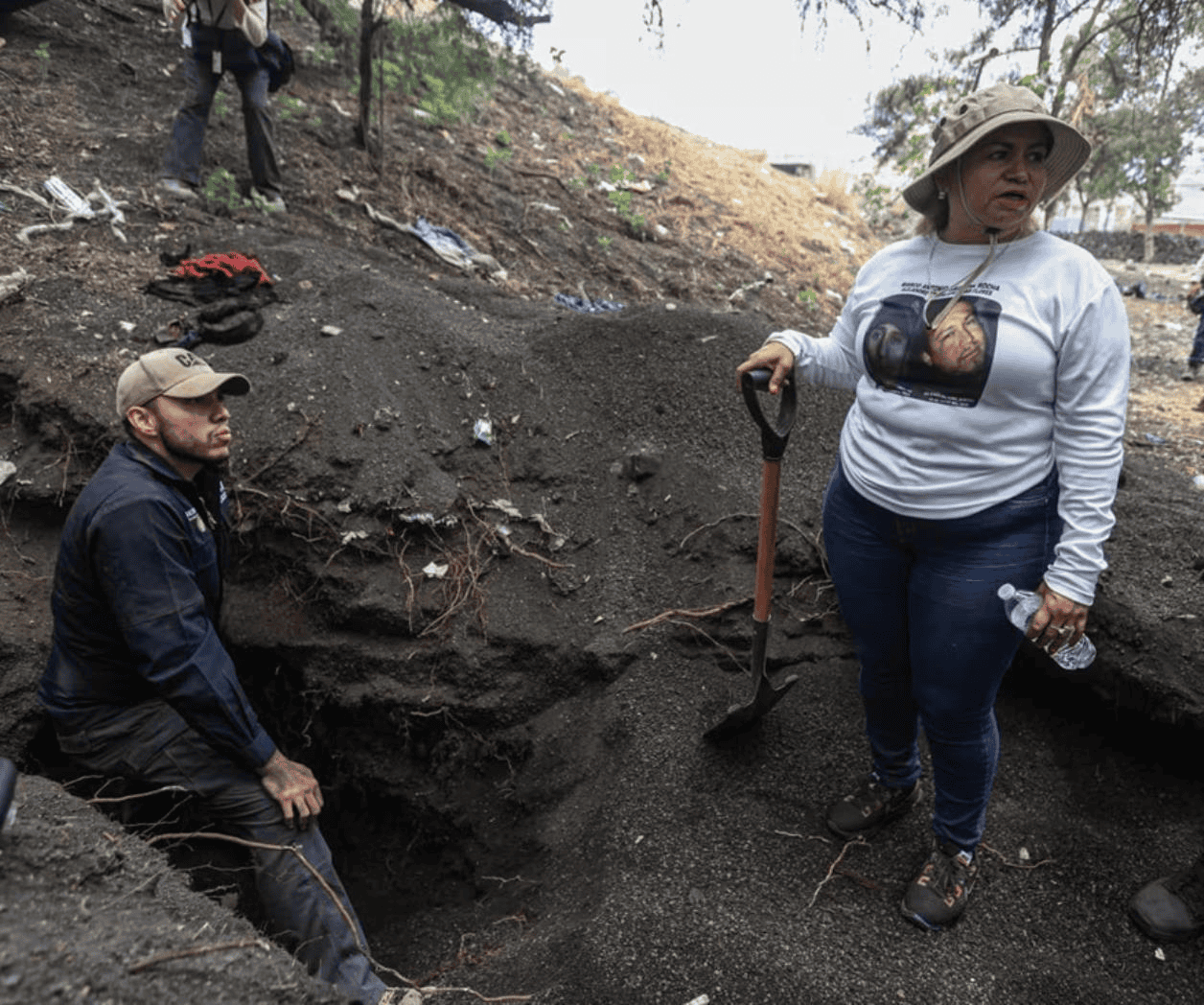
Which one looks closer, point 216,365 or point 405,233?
point 216,365

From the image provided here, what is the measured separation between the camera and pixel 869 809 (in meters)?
2.27

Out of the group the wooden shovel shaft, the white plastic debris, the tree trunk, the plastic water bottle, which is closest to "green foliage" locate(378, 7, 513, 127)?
the tree trunk

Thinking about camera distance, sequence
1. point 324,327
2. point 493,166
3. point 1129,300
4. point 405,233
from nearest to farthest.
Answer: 1. point 324,327
2. point 405,233
3. point 493,166
4. point 1129,300

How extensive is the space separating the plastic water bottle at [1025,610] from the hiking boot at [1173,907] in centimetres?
88

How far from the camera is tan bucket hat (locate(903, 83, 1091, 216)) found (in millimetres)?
1604

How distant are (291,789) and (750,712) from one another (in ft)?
4.75

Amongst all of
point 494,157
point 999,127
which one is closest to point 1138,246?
point 494,157

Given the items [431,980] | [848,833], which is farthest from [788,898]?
[431,980]

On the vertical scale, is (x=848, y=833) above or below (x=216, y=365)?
below

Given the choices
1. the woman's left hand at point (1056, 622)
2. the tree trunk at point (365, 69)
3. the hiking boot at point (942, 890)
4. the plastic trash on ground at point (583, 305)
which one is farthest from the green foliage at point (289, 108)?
the hiking boot at point (942, 890)

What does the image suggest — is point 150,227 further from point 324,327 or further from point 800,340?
point 800,340

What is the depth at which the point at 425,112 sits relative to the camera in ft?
25.7

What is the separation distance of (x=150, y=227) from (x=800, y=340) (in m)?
4.22

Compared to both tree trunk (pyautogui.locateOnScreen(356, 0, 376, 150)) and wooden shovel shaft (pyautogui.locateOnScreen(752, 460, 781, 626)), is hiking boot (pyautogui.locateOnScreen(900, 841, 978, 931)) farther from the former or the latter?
tree trunk (pyautogui.locateOnScreen(356, 0, 376, 150))
